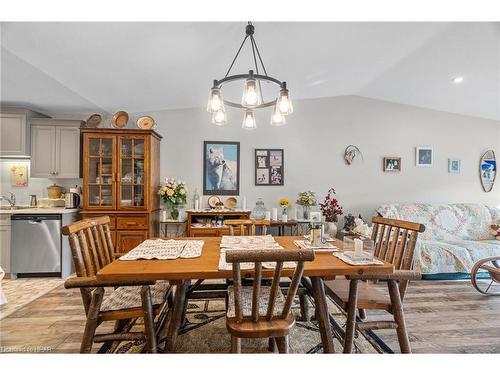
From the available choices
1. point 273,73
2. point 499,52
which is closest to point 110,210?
point 273,73

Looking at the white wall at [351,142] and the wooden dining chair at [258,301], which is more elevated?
the white wall at [351,142]

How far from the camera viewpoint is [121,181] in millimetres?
3637

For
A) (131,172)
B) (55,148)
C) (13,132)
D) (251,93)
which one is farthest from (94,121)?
(251,93)

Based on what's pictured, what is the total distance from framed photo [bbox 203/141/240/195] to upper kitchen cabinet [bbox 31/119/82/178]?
181 cm

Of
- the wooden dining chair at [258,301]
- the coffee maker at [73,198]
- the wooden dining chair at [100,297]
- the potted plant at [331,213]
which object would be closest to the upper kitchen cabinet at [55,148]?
the coffee maker at [73,198]

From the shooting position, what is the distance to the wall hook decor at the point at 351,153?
4320 mm

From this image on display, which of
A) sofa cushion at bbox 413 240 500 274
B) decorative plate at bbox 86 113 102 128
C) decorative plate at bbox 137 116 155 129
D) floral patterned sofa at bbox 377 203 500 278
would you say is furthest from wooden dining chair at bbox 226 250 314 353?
decorative plate at bbox 86 113 102 128

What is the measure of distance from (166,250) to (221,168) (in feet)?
8.05

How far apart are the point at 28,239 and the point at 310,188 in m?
3.92

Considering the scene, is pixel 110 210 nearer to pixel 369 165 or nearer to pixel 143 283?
pixel 143 283

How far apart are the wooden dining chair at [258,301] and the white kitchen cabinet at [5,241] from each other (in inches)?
135

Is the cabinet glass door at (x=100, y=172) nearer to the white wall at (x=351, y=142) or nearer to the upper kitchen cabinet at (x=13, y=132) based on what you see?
the white wall at (x=351, y=142)

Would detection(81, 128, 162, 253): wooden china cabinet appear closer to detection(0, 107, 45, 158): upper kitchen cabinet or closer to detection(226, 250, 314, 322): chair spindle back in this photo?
detection(0, 107, 45, 158): upper kitchen cabinet
